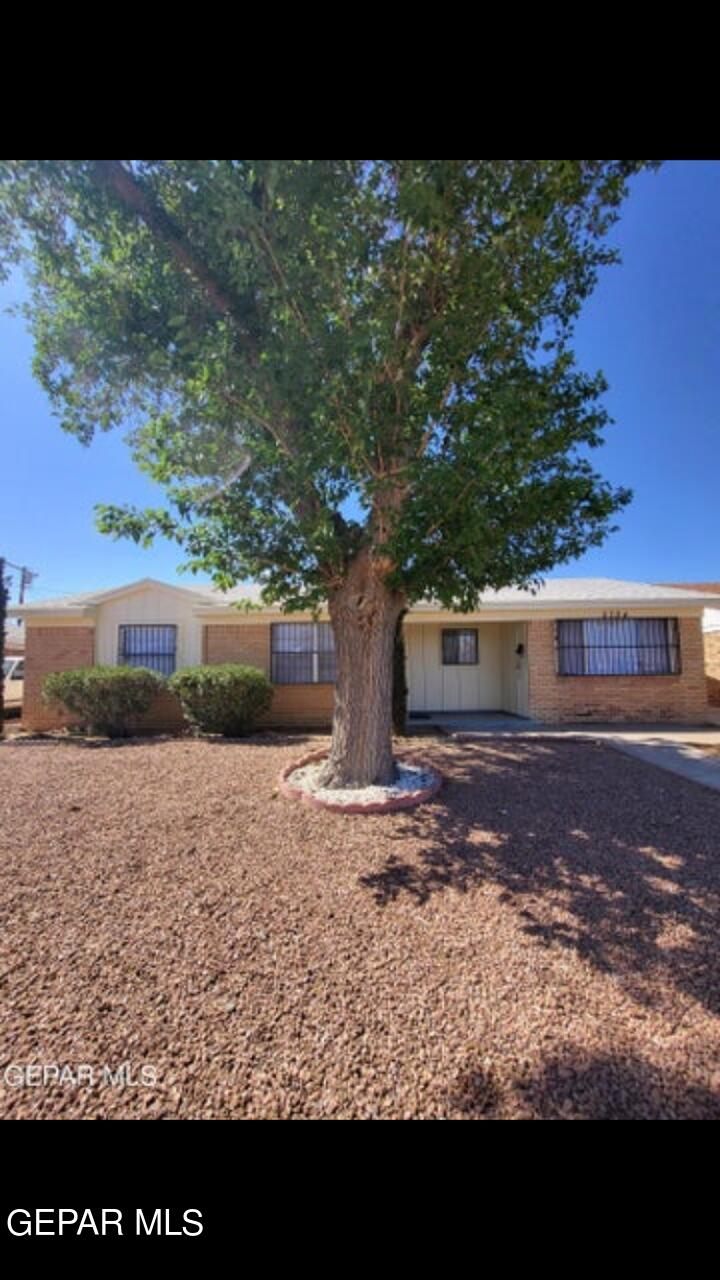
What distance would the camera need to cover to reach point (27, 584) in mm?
28875

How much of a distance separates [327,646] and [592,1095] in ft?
29.2

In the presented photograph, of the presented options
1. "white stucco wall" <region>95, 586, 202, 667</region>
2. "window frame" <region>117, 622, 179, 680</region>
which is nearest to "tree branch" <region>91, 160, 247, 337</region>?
"white stucco wall" <region>95, 586, 202, 667</region>

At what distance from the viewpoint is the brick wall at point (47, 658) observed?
9.94 meters

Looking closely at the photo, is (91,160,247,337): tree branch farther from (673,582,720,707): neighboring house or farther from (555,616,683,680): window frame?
(673,582,720,707): neighboring house

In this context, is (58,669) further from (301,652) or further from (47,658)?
(301,652)

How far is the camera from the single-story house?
10039 mm

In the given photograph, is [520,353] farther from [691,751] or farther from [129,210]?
[691,751]

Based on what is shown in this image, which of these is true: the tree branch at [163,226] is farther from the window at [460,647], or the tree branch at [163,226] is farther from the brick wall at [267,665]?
the window at [460,647]

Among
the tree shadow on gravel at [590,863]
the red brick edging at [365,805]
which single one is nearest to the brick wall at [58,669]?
the red brick edging at [365,805]

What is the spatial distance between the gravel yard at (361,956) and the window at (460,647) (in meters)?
7.20

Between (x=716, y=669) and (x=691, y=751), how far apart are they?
7.27 metres

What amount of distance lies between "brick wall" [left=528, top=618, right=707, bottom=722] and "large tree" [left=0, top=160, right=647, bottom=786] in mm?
5139

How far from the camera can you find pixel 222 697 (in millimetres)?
8195
